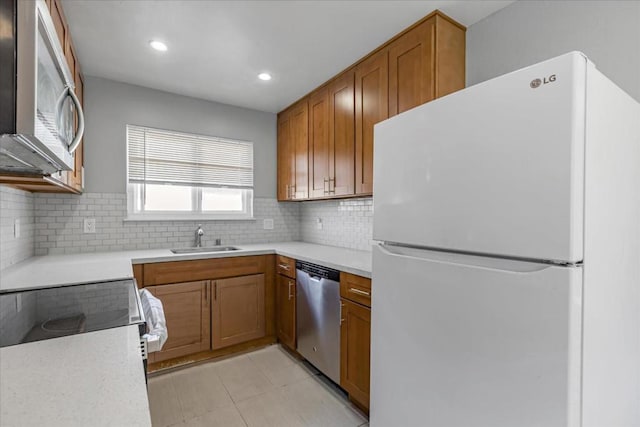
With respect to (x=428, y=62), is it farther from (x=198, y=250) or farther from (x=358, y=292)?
(x=198, y=250)

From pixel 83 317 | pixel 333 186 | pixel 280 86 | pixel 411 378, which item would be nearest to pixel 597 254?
pixel 411 378

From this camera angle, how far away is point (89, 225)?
8.45 ft

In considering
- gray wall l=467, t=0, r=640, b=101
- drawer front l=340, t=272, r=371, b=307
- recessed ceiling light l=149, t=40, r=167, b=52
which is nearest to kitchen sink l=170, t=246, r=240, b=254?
drawer front l=340, t=272, r=371, b=307

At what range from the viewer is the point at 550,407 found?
0.85 meters

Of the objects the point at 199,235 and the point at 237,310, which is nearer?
the point at 237,310

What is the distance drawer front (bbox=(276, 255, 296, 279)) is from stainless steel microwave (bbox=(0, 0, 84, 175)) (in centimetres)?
190

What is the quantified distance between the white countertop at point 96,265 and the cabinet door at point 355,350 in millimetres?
252

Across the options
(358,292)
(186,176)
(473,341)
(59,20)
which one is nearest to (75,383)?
(473,341)

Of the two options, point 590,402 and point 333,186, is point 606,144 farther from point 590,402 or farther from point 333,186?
point 333,186

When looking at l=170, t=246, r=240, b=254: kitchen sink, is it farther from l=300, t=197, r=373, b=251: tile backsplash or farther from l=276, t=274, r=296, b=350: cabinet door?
l=300, t=197, r=373, b=251: tile backsplash

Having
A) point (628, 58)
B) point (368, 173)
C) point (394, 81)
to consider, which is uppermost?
point (394, 81)

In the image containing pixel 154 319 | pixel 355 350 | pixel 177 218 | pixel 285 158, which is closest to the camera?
pixel 154 319

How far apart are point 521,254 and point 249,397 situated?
1900mm

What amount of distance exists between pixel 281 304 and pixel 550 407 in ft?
7.11
